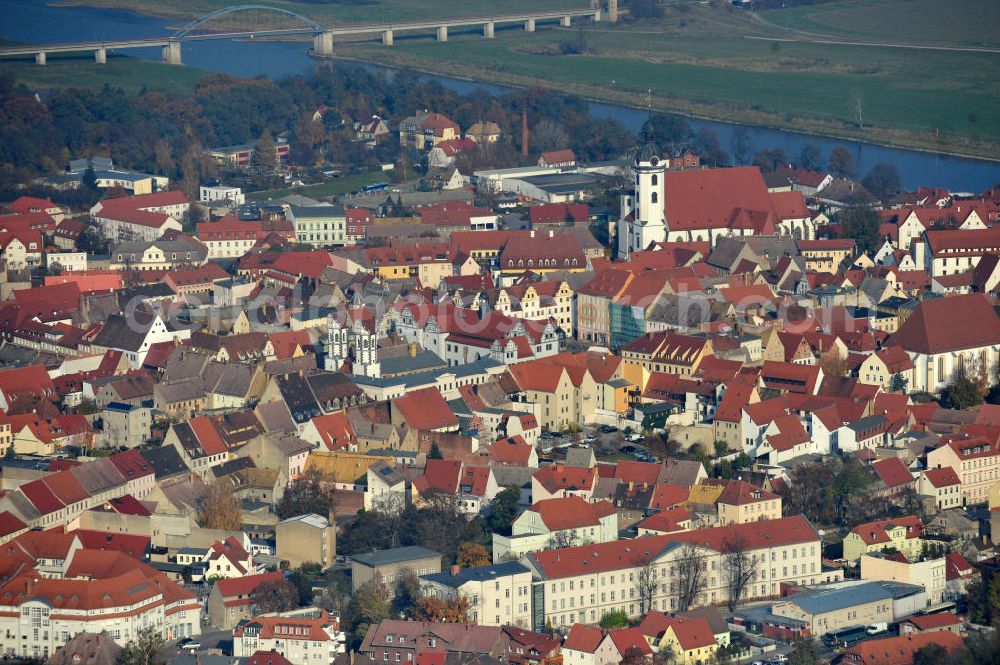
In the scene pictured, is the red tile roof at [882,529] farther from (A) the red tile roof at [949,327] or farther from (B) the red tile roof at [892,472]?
(A) the red tile roof at [949,327]

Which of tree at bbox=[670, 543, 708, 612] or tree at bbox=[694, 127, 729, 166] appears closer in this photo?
tree at bbox=[670, 543, 708, 612]

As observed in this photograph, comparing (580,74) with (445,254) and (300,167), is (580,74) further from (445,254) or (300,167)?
(445,254)

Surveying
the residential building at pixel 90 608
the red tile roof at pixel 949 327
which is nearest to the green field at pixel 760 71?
the red tile roof at pixel 949 327

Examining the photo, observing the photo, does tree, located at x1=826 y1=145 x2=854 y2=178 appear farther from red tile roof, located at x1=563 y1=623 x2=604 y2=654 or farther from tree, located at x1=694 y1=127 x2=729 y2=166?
red tile roof, located at x1=563 y1=623 x2=604 y2=654

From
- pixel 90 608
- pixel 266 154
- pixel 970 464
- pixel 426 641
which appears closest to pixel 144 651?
pixel 90 608

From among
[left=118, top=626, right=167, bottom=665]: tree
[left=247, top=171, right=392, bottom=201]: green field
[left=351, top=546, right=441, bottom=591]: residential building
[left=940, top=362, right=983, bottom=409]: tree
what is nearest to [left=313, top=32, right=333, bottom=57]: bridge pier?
[left=247, top=171, right=392, bottom=201]: green field

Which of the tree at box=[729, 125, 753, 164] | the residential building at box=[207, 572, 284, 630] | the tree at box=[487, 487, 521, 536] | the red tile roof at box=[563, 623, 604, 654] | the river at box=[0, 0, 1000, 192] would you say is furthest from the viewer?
the river at box=[0, 0, 1000, 192]

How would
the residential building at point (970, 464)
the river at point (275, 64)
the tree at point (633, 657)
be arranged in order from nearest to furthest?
1. the tree at point (633, 657)
2. the residential building at point (970, 464)
3. the river at point (275, 64)
